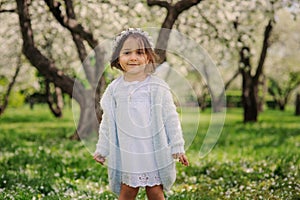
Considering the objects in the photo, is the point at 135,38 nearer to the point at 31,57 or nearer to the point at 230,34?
the point at 31,57

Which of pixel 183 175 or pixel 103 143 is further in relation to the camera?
pixel 183 175

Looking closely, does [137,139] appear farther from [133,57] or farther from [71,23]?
[71,23]

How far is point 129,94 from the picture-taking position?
15.3ft

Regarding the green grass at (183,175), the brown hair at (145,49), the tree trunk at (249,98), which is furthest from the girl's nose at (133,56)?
the tree trunk at (249,98)

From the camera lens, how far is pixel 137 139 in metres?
4.61

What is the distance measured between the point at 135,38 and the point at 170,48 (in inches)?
141

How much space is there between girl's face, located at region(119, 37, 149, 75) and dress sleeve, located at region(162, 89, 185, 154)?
374 mm

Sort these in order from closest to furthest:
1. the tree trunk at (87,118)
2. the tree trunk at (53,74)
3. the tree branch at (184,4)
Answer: the tree branch at (184,4), the tree trunk at (53,74), the tree trunk at (87,118)

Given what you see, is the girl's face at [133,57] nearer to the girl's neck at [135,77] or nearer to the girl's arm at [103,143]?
the girl's neck at [135,77]

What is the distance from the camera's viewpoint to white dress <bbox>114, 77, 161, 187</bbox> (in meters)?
4.59

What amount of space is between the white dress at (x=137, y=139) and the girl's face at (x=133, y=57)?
7.2 inches

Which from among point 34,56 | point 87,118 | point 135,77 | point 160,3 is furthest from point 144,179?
point 87,118

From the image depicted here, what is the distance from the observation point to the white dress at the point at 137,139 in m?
4.59

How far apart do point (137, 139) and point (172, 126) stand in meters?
0.32
